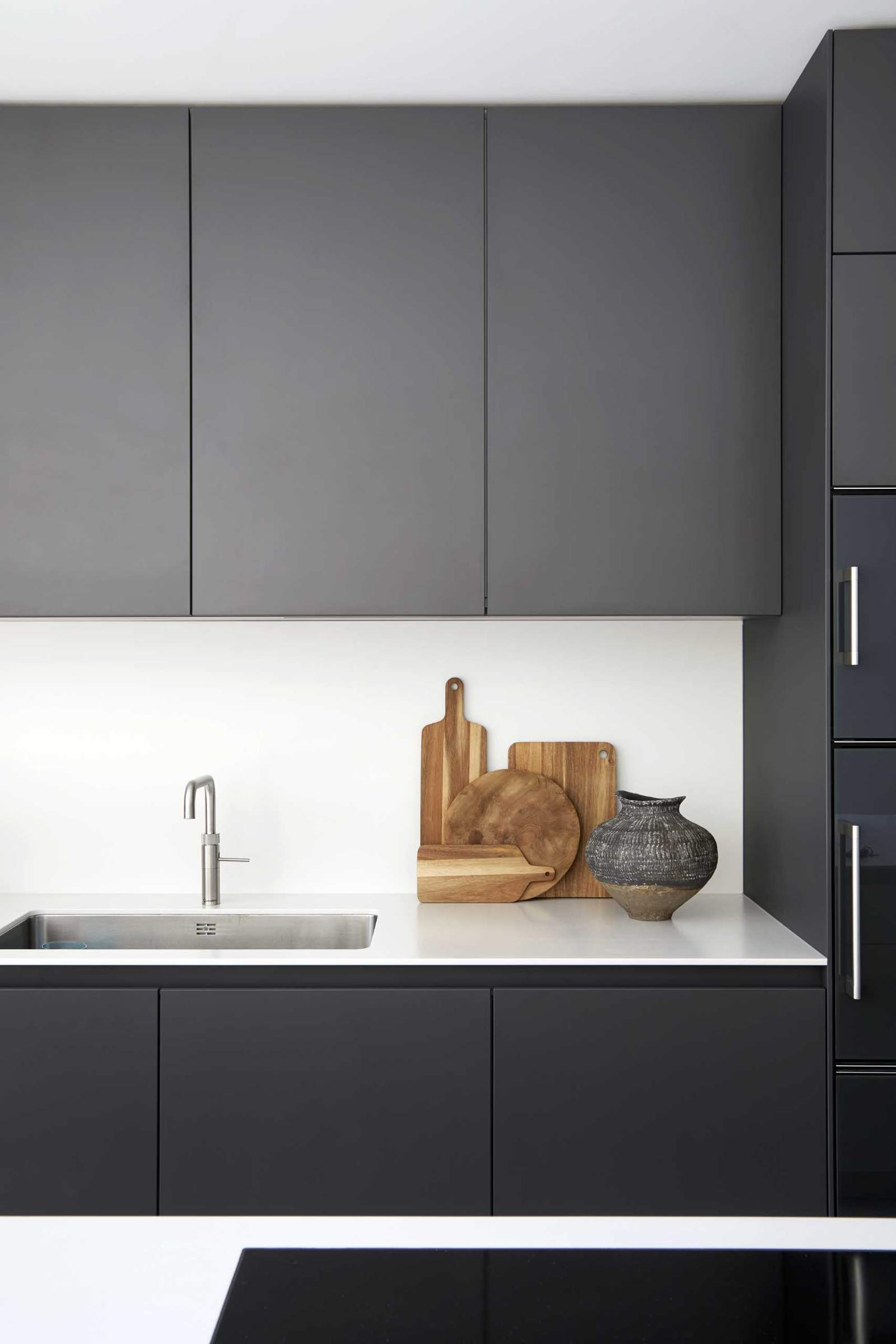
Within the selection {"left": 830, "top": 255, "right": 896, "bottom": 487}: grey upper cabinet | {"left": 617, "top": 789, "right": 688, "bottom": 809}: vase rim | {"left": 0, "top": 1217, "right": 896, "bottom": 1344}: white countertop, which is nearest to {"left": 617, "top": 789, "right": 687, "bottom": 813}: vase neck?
{"left": 617, "top": 789, "right": 688, "bottom": 809}: vase rim

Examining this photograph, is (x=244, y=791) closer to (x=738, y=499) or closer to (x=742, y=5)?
(x=738, y=499)

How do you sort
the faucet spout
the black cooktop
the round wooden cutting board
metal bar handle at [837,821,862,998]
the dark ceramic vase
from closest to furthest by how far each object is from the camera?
the black cooktop < metal bar handle at [837,821,862,998] < the dark ceramic vase < the faucet spout < the round wooden cutting board

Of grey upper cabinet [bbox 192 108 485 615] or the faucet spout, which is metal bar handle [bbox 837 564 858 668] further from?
the faucet spout

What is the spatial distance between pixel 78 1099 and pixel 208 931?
523 millimetres

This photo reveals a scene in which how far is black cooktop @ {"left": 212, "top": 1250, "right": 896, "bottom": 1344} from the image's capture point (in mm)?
753

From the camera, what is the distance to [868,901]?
188 centimetres

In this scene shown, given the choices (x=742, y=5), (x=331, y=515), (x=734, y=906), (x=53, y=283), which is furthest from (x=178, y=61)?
(x=734, y=906)

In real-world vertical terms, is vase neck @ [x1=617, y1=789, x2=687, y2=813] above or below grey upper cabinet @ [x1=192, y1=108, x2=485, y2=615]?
below

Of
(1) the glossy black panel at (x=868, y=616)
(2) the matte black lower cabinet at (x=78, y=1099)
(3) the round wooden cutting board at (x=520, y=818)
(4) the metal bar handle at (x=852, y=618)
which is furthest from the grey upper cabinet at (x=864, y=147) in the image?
(2) the matte black lower cabinet at (x=78, y=1099)

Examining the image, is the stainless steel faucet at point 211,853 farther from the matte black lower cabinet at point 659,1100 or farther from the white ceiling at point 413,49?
the white ceiling at point 413,49

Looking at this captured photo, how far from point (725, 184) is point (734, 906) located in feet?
5.05

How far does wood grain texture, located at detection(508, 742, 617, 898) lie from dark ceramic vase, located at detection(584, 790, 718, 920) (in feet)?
0.87

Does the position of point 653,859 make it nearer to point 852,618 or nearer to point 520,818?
point 520,818

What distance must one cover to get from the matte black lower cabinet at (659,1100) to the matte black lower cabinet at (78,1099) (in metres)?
0.64
